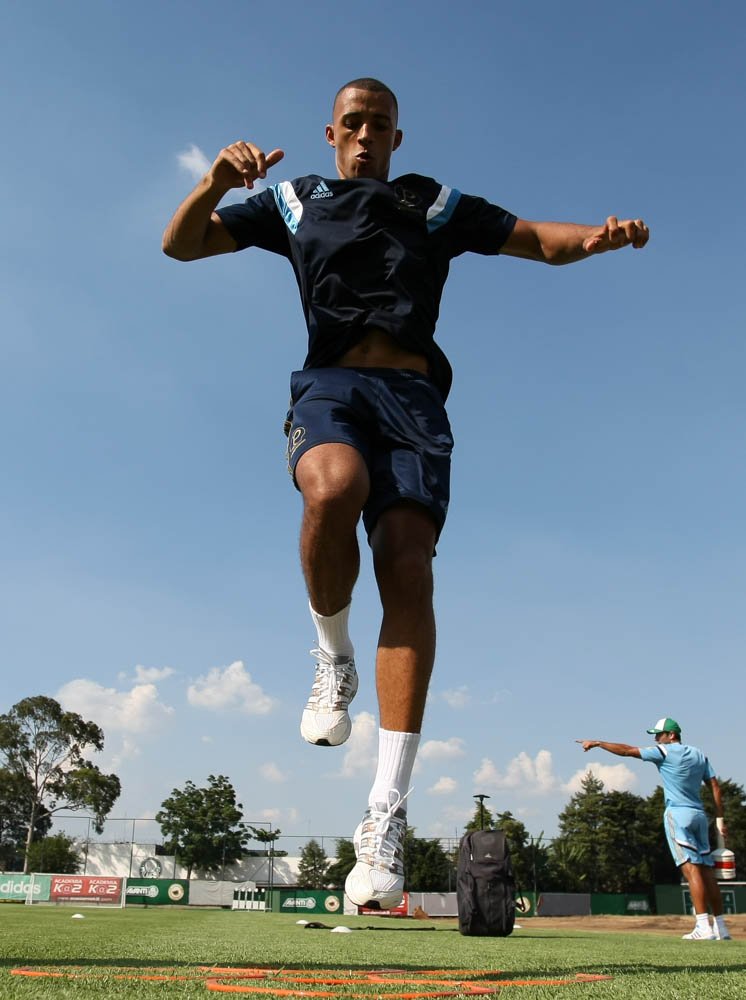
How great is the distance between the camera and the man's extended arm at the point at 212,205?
9.80 ft

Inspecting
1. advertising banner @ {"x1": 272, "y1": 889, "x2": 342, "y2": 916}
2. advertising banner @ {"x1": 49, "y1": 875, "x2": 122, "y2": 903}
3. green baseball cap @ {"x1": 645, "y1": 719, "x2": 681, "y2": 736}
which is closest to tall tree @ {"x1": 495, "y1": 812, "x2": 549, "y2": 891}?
advertising banner @ {"x1": 272, "y1": 889, "x2": 342, "y2": 916}

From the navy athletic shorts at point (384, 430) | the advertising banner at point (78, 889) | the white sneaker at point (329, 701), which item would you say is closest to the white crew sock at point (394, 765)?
the white sneaker at point (329, 701)

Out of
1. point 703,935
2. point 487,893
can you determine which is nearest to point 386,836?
point 487,893

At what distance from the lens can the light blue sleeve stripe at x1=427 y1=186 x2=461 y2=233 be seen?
335 centimetres

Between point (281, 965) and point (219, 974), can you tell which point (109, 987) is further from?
point (281, 965)

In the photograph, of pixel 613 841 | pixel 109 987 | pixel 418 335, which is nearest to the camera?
pixel 109 987

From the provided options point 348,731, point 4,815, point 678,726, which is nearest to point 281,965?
point 348,731

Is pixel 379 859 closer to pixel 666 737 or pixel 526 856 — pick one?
pixel 666 737

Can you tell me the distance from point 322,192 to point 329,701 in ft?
6.28

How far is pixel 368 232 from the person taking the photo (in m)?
3.23

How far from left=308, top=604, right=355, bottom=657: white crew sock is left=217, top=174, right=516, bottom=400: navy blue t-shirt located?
3.01 ft

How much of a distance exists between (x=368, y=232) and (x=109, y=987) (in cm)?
251

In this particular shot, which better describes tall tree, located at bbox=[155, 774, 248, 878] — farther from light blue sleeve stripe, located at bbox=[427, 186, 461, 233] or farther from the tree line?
light blue sleeve stripe, located at bbox=[427, 186, 461, 233]

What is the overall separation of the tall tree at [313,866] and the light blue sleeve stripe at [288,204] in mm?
58649
